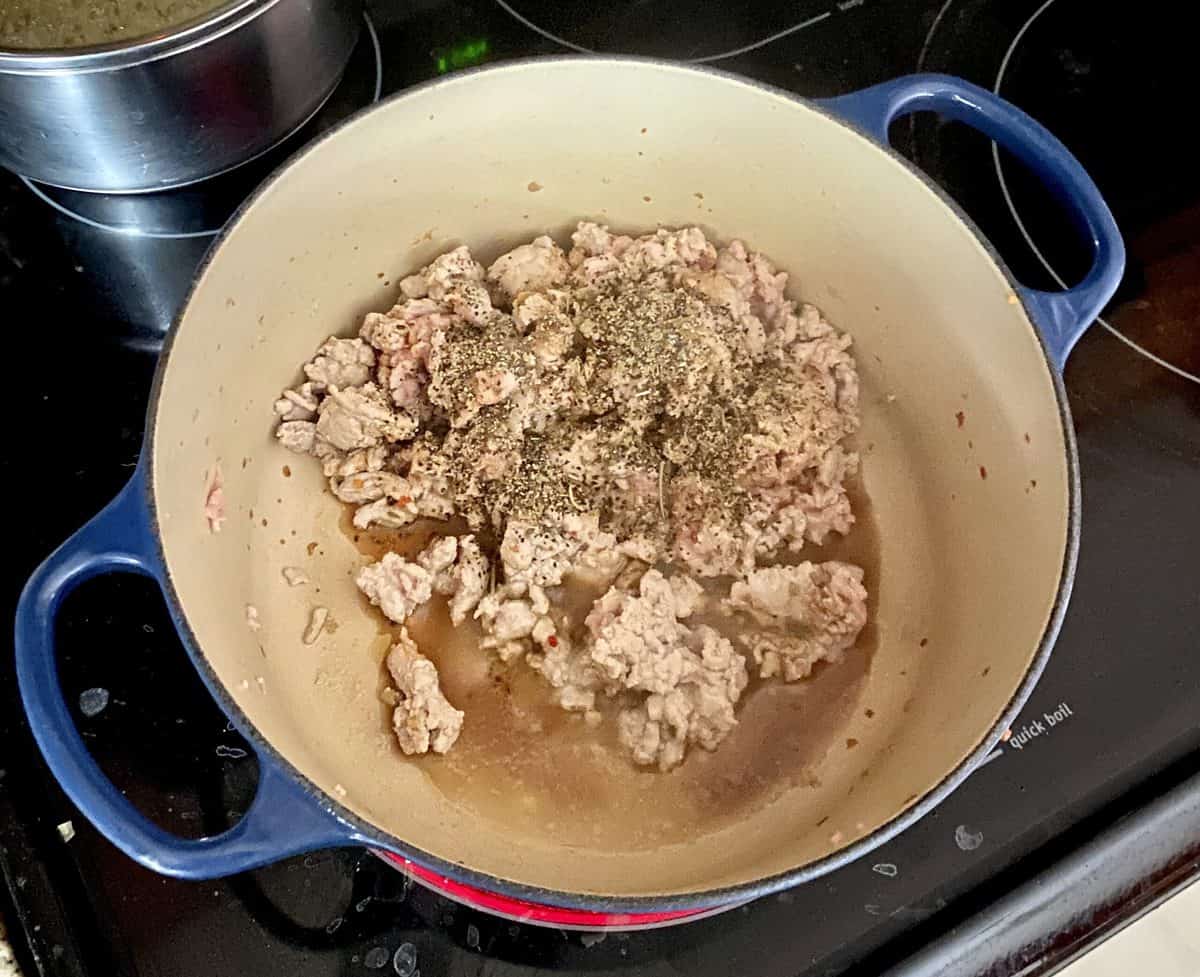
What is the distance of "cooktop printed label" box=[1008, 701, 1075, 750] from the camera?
1023 millimetres

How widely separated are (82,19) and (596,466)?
646mm

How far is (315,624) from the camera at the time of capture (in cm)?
110

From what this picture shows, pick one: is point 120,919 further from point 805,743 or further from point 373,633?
point 805,743

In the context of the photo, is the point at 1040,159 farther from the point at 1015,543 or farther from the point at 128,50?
the point at 128,50

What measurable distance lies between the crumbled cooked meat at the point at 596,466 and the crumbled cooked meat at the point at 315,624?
6 centimetres

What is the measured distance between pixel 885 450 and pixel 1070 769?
0.39 meters

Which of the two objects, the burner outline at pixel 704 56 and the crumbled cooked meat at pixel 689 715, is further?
the burner outline at pixel 704 56

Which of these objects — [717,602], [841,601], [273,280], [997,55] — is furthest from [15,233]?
[997,55]

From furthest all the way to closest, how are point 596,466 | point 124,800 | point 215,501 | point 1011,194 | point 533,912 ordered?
1. point 1011,194
2. point 596,466
3. point 215,501
4. point 533,912
5. point 124,800

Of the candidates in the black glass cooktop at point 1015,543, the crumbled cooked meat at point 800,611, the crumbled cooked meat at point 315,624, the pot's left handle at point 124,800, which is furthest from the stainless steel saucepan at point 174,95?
the crumbled cooked meat at point 800,611

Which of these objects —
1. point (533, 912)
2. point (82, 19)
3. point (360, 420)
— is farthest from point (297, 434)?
point (533, 912)

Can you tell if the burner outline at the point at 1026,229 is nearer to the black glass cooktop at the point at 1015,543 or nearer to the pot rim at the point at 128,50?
the black glass cooktop at the point at 1015,543

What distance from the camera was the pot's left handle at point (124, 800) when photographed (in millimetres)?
768

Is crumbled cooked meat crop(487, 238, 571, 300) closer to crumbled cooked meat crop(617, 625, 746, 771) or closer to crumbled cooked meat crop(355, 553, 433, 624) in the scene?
crumbled cooked meat crop(355, 553, 433, 624)
